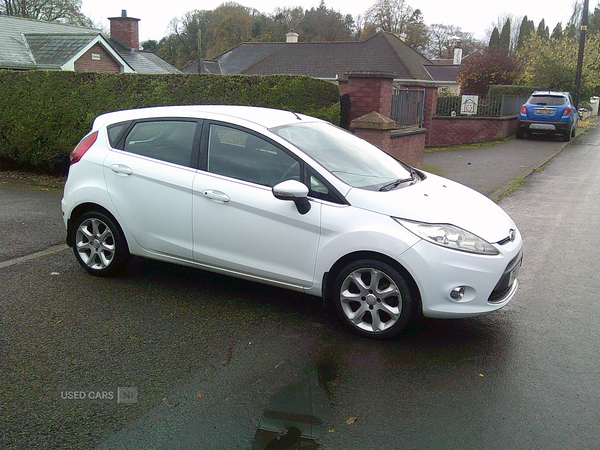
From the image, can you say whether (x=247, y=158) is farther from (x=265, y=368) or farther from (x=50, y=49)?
(x=50, y=49)

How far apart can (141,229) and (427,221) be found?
2.57 meters

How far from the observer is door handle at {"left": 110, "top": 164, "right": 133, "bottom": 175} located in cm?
529

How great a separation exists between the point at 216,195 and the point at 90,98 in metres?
6.96

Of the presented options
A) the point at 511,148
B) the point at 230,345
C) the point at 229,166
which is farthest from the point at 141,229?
the point at 511,148

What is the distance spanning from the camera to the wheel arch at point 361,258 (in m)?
4.26

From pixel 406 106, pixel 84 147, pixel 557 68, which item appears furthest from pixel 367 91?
pixel 557 68

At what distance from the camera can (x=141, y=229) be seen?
5281mm

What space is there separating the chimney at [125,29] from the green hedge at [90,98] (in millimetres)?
35126

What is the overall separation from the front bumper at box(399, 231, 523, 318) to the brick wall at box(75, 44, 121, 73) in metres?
27.4

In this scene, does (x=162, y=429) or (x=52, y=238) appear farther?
(x=52, y=238)

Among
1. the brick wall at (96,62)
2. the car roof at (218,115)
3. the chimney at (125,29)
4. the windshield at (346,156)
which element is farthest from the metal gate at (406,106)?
the chimney at (125,29)

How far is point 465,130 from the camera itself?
2242 cm

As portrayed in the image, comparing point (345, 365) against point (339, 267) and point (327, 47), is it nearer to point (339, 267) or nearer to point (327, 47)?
point (339, 267)

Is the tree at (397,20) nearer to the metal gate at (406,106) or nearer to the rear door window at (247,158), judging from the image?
the metal gate at (406,106)
